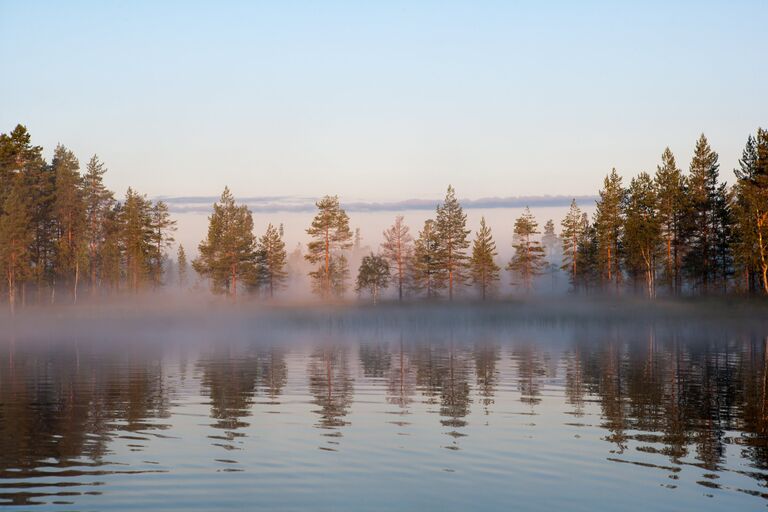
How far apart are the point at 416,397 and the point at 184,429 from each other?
8328 mm

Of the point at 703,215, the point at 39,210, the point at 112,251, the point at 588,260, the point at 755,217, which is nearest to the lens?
the point at 755,217

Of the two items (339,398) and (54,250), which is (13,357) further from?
(54,250)

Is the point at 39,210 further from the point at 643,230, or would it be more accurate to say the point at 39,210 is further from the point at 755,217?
the point at 755,217

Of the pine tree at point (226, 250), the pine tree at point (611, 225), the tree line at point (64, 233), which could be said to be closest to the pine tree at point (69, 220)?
the tree line at point (64, 233)

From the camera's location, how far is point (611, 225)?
357ft

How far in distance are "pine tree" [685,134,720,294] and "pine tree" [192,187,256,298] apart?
208ft

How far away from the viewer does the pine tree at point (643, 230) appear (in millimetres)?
96319

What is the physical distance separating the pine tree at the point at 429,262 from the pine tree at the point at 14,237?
5753 cm

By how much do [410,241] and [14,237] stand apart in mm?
63765

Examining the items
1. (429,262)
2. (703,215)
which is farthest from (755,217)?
(429,262)

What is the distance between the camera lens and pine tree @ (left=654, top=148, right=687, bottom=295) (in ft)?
312

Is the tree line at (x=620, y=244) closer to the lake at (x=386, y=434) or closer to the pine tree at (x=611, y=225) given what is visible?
the pine tree at (x=611, y=225)

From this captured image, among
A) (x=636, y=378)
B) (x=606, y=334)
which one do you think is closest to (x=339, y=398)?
(x=636, y=378)

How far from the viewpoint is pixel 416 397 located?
24625mm
